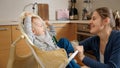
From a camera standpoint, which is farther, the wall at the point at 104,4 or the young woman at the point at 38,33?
the wall at the point at 104,4

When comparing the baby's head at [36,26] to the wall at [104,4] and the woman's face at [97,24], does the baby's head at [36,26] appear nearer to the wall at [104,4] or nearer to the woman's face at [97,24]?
the woman's face at [97,24]

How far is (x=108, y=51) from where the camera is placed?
5.08ft

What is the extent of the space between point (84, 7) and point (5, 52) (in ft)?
5.50

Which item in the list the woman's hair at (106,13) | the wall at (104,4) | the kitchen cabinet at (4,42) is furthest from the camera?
the wall at (104,4)

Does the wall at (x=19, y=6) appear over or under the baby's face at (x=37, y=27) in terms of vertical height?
over

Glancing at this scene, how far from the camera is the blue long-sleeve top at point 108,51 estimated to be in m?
1.40

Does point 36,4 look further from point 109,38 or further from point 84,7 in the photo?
point 109,38

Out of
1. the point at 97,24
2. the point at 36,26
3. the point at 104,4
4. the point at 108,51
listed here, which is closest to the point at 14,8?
the point at 36,26

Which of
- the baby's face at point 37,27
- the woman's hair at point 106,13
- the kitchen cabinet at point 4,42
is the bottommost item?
the kitchen cabinet at point 4,42

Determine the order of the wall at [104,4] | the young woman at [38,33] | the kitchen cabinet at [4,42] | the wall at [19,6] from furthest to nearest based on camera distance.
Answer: the wall at [19,6]
the wall at [104,4]
the kitchen cabinet at [4,42]
the young woman at [38,33]

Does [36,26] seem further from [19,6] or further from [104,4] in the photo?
[104,4]

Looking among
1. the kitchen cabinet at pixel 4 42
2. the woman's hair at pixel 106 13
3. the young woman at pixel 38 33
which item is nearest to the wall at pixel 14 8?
the kitchen cabinet at pixel 4 42

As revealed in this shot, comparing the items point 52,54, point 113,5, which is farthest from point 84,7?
point 52,54

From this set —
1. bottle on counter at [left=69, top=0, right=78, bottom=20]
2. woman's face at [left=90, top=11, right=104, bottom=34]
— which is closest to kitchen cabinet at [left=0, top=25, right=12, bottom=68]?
bottle on counter at [left=69, top=0, right=78, bottom=20]
